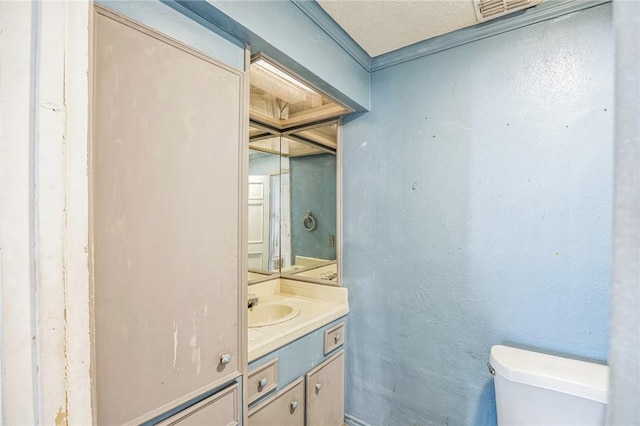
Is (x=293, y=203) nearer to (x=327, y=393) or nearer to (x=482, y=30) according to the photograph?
(x=327, y=393)

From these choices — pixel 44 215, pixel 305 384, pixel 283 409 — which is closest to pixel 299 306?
pixel 305 384

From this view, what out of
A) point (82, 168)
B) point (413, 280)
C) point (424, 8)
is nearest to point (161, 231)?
point (82, 168)

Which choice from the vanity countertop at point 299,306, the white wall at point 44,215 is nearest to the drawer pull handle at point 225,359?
the vanity countertop at point 299,306

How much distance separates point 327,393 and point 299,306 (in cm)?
48

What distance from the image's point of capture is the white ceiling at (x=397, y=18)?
4.07ft

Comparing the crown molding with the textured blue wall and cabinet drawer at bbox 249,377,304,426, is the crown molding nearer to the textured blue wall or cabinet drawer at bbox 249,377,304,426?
the textured blue wall

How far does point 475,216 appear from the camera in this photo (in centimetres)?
140

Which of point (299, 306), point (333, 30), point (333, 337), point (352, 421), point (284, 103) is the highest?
point (333, 30)

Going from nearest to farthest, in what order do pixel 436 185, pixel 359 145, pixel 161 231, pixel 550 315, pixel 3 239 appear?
1. pixel 3 239
2. pixel 161 231
3. pixel 550 315
4. pixel 436 185
5. pixel 359 145

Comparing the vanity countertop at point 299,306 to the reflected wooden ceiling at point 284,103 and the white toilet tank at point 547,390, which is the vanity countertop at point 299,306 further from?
the reflected wooden ceiling at point 284,103

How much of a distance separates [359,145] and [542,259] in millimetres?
1073

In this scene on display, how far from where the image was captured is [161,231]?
807 millimetres

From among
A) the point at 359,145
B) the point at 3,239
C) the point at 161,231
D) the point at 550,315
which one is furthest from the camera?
the point at 359,145

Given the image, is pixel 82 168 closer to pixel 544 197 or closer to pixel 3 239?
pixel 3 239
